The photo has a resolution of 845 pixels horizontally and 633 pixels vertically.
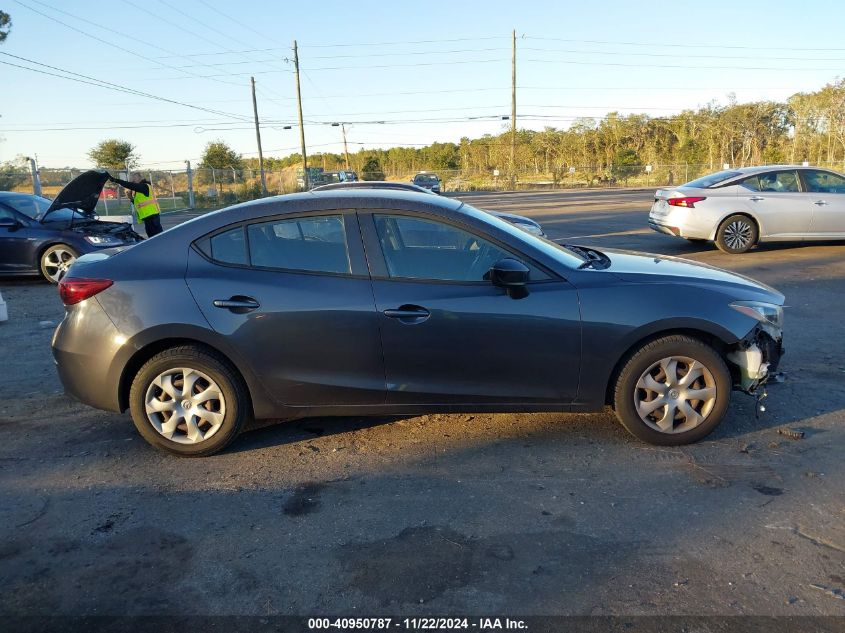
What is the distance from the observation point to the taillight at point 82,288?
3.96m

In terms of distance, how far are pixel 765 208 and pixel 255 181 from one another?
32795 millimetres

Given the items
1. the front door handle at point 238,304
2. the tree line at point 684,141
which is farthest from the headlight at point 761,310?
the tree line at point 684,141

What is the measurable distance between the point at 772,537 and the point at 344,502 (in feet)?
7.06

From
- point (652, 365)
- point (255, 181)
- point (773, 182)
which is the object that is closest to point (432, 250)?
point (652, 365)

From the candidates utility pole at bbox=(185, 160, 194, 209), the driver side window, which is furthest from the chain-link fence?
the driver side window

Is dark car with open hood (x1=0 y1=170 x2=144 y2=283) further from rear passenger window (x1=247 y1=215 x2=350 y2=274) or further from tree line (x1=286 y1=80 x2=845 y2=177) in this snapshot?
tree line (x1=286 y1=80 x2=845 y2=177)

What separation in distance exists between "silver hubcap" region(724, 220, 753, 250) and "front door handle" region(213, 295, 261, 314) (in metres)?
9.85

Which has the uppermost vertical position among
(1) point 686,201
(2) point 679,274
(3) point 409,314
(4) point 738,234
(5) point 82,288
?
(1) point 686,201

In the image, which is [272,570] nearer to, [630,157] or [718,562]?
[718,562]

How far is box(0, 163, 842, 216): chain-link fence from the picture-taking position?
87.7 ft

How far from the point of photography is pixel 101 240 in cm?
1059

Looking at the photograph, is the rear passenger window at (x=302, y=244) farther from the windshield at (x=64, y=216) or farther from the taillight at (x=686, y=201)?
the taillight at (x=686, y=201)

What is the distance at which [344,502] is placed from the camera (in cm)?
346

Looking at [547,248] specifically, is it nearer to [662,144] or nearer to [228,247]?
[228,247]
